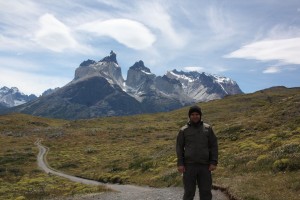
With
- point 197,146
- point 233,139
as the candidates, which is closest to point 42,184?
point 233,139

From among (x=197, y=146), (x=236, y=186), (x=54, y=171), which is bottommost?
(x=54, y=171)

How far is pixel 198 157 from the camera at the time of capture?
1548 cm

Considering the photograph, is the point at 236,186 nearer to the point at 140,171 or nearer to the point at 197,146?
the point at 197,146

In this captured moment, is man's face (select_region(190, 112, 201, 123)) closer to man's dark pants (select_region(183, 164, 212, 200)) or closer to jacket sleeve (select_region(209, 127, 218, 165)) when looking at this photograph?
jacket sleeve (select_region(209, 127, 218, 165))

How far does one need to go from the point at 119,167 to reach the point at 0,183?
61.3 ft

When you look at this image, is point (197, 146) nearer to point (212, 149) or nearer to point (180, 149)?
point (212, 149)

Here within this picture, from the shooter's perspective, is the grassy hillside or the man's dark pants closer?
the man's dark pants

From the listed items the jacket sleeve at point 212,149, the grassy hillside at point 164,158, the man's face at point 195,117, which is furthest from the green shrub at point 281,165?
the man's face at point 195,117

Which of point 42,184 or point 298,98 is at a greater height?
point 298,98

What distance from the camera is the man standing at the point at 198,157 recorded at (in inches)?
611

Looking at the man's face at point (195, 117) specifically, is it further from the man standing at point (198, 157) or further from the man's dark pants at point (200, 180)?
the man's dark pants at point (200, 180)

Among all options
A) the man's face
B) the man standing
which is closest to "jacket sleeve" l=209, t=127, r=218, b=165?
the man standing

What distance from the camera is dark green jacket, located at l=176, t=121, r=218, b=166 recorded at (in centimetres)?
1552

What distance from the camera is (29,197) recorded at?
42688 mm
